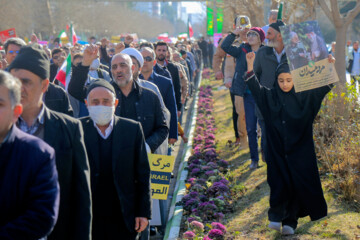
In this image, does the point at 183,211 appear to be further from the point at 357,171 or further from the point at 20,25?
the point at 20,25

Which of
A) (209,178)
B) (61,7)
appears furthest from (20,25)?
(209,178)

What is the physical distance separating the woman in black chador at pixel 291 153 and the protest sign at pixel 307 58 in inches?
11.0

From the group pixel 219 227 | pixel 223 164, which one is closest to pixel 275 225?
pixel 219 227

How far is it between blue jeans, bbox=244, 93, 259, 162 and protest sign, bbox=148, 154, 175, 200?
3203 millimetres

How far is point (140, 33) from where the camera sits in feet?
353

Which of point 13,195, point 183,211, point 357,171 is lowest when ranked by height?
point 183,211

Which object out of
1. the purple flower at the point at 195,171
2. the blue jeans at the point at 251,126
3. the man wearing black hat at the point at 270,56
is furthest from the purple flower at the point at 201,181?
the man wearing black hat at the point at 270,56

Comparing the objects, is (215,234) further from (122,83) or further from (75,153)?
(75,153)

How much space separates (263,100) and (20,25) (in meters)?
38.9

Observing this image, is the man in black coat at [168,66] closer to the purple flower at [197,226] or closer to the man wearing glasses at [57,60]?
the man wearing glasses at [57,60]

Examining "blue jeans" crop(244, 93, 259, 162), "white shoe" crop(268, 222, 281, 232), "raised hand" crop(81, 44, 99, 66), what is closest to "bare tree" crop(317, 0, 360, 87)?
"blue jeans" crop(244, 93, 259, 162)

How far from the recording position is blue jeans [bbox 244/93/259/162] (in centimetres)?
963

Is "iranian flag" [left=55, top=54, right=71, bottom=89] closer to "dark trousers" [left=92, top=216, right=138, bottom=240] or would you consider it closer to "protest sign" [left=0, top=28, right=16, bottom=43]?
"dark trousers" [left=92, top=216, right=138, bottom=240]

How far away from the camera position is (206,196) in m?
8.15
